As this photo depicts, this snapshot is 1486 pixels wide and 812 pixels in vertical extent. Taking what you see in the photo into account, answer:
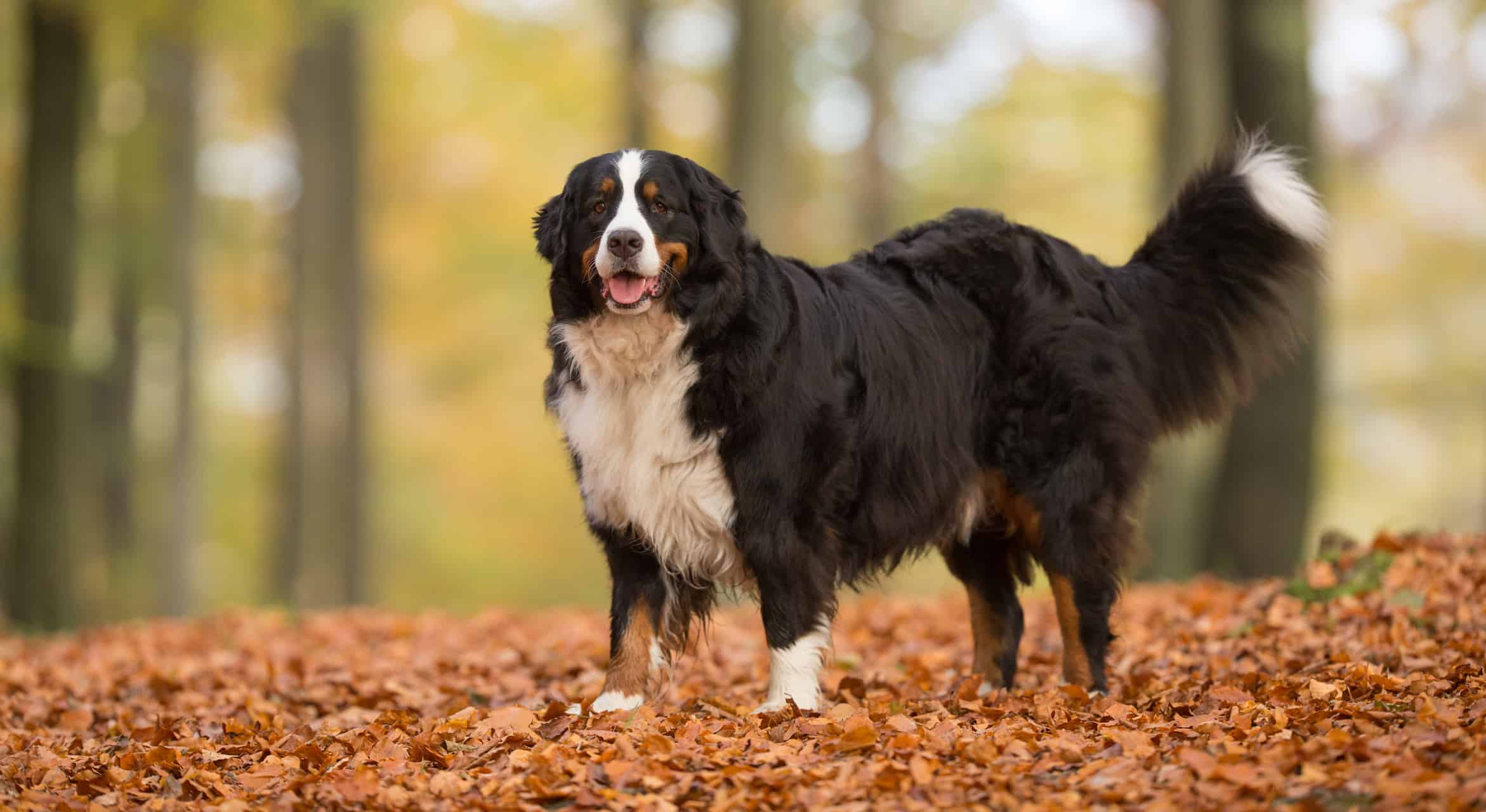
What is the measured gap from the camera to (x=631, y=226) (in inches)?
187

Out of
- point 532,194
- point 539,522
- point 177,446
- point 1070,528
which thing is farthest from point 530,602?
point 1070,528

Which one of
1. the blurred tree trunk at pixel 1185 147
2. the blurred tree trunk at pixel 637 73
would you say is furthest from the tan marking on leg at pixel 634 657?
the blurred tree trunk at pixel 637 73

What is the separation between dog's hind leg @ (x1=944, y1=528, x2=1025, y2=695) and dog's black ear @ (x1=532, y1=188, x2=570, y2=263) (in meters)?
2.12

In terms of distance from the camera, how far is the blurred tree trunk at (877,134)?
18859 mm

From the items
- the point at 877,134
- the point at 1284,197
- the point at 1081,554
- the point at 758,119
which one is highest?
the point at 877,134

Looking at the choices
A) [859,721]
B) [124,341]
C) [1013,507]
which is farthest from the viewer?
[124,341]

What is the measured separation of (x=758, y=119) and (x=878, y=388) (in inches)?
297

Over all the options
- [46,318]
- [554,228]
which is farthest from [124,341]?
[554,228]

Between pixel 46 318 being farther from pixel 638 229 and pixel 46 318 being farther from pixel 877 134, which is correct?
pixel 877 134

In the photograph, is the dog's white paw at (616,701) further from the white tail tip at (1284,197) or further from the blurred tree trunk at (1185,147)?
the blurred tree trunk at (1185,147)

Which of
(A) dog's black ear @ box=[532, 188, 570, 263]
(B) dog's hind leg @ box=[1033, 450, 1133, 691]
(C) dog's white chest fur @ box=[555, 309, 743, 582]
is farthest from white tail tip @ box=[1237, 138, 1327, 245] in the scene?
(A) dog's black ear @ box=[532, 188, 570, 263]

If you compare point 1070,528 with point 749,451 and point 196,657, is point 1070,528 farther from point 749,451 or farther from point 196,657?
point 196,657

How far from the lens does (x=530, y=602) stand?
87.4 feet

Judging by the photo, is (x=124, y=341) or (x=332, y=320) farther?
(x=124, y=341)
